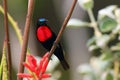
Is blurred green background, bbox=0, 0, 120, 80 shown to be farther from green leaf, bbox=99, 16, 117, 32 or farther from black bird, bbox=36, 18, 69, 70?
black bird, bbox=36, 18, 69, 70

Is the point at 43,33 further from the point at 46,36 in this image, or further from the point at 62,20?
the point at 62,20

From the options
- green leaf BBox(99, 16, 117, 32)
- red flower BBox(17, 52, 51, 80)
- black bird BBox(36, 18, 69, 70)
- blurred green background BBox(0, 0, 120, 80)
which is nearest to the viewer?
red flower BBox(17, 52, 51, 80)

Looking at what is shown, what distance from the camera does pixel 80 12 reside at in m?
2.29

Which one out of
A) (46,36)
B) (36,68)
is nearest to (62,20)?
(46,36)

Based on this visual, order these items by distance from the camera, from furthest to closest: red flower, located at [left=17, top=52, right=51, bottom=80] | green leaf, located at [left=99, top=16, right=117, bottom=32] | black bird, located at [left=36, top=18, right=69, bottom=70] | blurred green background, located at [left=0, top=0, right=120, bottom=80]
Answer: blurred green background, located at [left=0, top=0, right=120, bottom=80] < green leaf, located at [left=99, top=16, right=117, bottom=32] < black bird, located at [left=36, top=18, right=69, bottom=70] < red flower, located at [left=17, top=52, right=51, bottom=80]

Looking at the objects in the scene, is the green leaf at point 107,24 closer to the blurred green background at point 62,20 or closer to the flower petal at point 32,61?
the flower petal at point 32,61

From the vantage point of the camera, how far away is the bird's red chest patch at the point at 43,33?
0.59 m

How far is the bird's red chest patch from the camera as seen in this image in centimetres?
59

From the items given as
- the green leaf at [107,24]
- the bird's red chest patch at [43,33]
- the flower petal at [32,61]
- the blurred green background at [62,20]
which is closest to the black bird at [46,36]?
the bird's red chest patch at [43,33]

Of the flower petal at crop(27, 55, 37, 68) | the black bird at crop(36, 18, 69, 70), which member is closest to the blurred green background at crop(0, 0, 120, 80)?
the black bird at crop(36, 18, 69, 70)

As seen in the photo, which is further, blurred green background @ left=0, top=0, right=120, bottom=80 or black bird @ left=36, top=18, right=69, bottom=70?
blurred green background @ left=0, top=0, right=120, bottom=80

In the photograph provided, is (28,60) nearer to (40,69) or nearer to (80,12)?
(40,69)

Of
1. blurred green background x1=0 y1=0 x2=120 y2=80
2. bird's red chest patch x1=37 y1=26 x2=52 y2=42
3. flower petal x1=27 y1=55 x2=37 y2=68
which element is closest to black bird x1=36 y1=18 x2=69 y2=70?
bird's red chest patch x1=37 y1=26 x2=52 y2=42

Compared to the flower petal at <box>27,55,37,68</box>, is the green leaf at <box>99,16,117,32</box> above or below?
above
